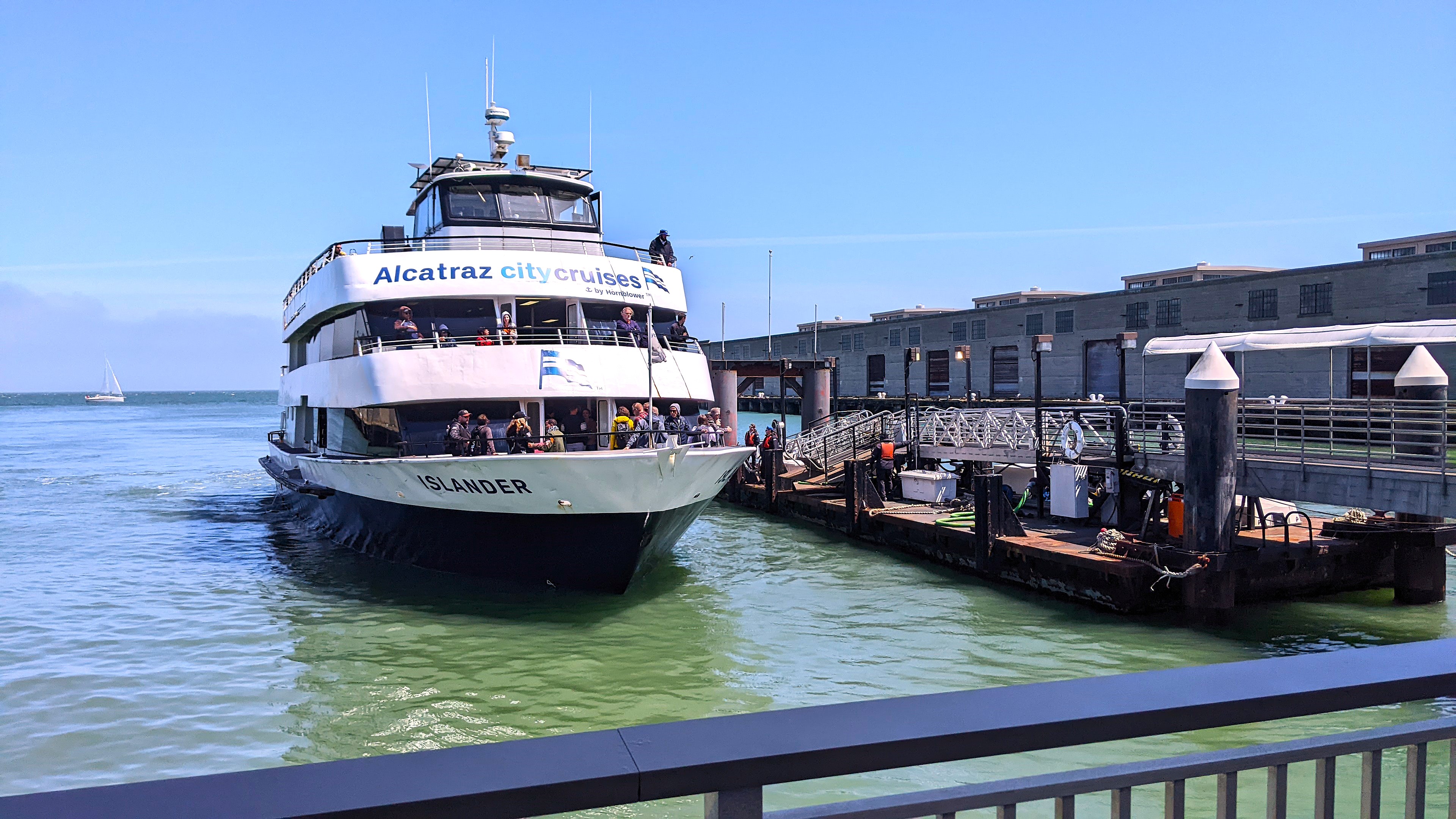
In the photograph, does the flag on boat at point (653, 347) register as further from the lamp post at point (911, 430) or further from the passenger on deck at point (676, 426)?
the lamp post at point (911, 430)

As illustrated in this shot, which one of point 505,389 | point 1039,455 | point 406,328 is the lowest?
point 1039,455

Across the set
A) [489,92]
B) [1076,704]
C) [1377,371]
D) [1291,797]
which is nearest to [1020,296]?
[1377,371]

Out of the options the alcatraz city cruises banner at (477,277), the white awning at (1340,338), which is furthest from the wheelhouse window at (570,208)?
the white awning at (1340,338)

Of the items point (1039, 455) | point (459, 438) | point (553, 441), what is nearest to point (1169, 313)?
point (1039, 455)

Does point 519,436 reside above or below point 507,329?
below

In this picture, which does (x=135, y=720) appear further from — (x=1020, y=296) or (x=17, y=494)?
(x=1020, y=296)

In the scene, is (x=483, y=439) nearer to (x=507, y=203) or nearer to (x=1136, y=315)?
(x=507, y=203)

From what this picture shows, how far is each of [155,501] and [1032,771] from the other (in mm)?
33521

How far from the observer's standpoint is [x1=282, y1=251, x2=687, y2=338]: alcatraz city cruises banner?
17297mm

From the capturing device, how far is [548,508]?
589 inches

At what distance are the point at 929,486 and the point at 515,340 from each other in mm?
12581

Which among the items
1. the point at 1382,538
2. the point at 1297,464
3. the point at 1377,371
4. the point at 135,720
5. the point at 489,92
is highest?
the point at 489,92

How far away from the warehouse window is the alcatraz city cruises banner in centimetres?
3578

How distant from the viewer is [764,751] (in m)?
1.66
